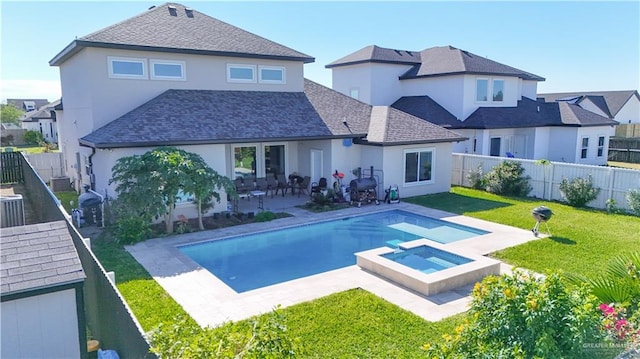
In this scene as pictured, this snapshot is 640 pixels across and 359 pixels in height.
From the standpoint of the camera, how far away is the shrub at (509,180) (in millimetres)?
21281

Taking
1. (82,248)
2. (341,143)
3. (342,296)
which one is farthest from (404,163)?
(82,248)

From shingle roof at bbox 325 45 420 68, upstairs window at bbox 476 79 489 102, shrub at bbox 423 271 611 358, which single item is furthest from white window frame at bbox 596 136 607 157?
shrub at bbox 423 271 611 358

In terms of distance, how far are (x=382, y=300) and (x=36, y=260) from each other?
655cm

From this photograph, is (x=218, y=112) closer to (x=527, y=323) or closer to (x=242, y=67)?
(x=242, y=67)

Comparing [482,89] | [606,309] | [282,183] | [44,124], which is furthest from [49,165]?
[44,124]

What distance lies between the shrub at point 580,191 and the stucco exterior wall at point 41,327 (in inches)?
757

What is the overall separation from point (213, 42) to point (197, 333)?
17.5 m

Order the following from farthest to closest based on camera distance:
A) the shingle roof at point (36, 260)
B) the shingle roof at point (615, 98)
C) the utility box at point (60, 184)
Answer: the shingle roof at point (615, 98) < the utility box at point (60, 184) < the shingle roof at point (36, 260)

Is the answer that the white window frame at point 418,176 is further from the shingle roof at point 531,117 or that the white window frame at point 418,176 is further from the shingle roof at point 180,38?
the shingle roof at point 180,38

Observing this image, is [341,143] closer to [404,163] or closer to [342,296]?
[404,163]

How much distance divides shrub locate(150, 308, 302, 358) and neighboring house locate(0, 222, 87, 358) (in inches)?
82.3

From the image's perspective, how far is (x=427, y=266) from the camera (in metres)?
12.1

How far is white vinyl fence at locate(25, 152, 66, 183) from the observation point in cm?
2584

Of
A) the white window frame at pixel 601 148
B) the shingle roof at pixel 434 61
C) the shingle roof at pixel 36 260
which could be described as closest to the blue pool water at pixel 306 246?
the shingle roof at pixel 36 260
